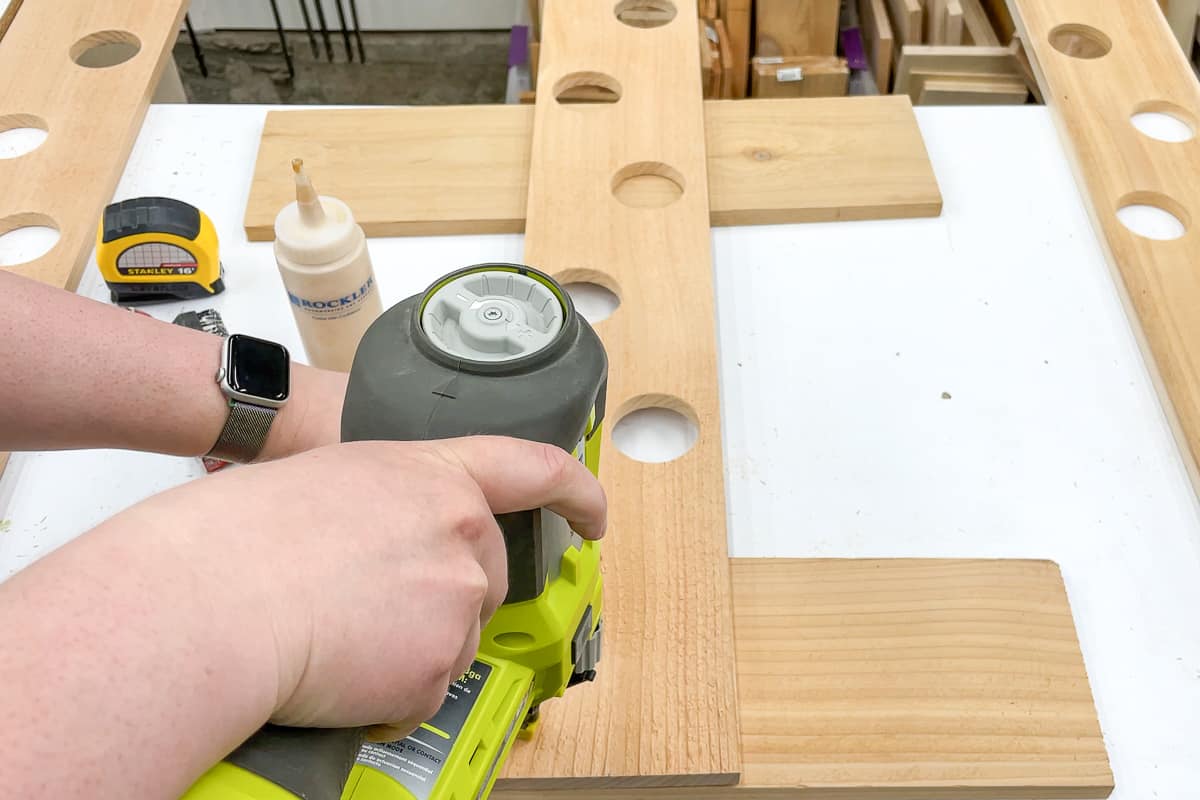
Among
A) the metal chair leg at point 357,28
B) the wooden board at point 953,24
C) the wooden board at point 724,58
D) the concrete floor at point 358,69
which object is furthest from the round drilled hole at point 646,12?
the metal chair leg at point 357,28

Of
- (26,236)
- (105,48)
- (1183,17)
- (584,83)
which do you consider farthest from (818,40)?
(26,236)

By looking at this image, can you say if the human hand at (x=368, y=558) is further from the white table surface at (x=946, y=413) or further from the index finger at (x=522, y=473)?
the white table surface at (x=946, y=413)

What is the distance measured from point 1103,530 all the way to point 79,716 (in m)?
0.78

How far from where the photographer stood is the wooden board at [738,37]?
2.08m

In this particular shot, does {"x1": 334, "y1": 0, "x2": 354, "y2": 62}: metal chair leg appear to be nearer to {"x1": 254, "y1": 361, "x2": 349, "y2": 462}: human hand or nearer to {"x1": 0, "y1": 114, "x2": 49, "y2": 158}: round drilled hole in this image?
{"x1": 0, "y1": 114, "x2": 49, "y2": 158}: round drilled hole

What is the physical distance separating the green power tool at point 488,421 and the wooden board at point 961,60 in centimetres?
148

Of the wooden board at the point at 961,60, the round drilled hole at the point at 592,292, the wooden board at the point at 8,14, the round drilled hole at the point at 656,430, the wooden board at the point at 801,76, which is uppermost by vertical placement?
the wooden board at the point at 8,14

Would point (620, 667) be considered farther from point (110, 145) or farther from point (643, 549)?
point (110, 145)

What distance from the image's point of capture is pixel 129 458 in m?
0.89

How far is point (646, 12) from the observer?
134 cm

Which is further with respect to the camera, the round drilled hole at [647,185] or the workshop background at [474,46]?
the workshop background at [474,46]

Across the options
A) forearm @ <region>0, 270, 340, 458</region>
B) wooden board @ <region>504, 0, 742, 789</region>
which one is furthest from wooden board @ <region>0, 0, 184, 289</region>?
wooden board @ <region>504, 0, 742, 789</region>

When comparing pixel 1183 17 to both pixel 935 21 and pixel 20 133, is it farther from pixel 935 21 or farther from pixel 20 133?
pixel 20 133

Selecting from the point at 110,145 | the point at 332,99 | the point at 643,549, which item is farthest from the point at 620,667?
the point at 332,99
